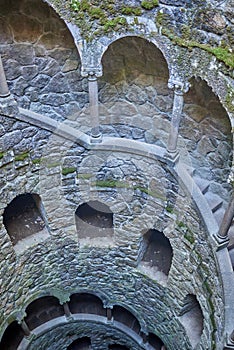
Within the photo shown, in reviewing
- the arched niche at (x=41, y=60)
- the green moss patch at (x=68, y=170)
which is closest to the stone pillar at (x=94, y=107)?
the green moss patch at (x=68, y=170)

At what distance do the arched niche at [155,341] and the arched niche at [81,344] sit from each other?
2502 millimetres

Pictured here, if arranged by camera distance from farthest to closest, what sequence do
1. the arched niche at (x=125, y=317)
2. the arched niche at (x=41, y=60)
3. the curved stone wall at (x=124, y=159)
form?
the arched niche at (x=125, y=317) < the arched niche at (x=41, y=60) < the curved stone wall at (x=124, y=159)

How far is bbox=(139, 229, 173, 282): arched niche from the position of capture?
956 centimetres

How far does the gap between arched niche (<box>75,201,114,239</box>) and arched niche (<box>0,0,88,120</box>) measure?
2.68m

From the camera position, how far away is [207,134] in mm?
7828

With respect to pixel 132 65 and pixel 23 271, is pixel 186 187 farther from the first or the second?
pixel 23 271

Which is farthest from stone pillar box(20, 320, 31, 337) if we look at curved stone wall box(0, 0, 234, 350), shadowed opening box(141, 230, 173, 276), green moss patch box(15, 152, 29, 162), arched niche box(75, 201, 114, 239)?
green moss patch box(15, 152, 29, 162)

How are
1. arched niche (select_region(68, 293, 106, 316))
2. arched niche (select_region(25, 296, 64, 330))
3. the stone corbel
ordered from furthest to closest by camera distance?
1. arched niche (select_region(68, 293, 106, 316))
2. arched niche (select_region(25, 296, 64, 330))
3. the stone corbel

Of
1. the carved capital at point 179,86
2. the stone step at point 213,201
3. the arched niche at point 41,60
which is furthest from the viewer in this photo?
the stone step at point 213,201

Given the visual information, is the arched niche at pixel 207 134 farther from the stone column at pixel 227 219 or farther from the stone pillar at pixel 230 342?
the stone pillar at pixel 230 342

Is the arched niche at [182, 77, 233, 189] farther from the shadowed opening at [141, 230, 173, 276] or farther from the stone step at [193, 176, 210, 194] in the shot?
the shadowed opening at [141, 230, 173, 276]

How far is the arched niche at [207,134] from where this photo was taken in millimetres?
7430

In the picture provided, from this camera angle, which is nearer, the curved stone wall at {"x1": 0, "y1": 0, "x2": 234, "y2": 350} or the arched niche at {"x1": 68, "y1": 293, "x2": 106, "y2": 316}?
the curved stone wall at {"x1": 0, "y1": 0, "x2": 234, "y2": 350}

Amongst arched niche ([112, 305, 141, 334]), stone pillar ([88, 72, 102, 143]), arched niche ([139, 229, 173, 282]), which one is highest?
stone pillar ([88, 72, 102, 143])
